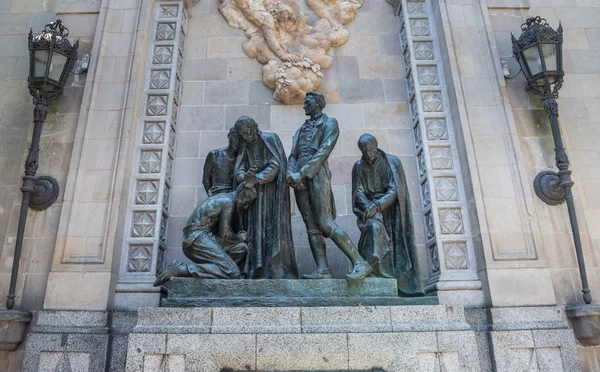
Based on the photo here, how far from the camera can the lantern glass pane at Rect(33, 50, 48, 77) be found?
25.4 ft

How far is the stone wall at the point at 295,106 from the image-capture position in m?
8.47

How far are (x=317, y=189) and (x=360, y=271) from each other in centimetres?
131

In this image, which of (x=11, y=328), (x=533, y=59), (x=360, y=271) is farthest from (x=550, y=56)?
(x=11, y=328)

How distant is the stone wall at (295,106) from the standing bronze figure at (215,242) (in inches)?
65.7

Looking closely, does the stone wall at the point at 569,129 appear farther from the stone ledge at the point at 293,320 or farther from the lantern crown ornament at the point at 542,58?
the stone ledge at the point at 293,320

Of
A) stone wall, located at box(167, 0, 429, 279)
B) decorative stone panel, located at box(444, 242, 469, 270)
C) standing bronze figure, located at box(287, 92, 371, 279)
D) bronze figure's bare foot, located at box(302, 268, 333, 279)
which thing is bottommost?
bronze figure's bare foot, located at box(302, 268, 333, 279)

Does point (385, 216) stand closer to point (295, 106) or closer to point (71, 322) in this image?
point (295, 106)

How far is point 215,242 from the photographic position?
6.50 meters

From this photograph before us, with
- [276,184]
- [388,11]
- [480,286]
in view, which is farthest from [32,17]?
[480,286]

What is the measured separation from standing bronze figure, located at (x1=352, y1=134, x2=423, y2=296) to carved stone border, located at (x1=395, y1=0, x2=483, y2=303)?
80 cm

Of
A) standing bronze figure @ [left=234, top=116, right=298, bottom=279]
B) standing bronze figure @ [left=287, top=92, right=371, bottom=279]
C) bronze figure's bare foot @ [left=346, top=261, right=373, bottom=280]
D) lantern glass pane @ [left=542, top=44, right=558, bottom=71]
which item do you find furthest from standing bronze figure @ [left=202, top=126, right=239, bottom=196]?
lantern glass pane @ [left=542, top=44, right=558, bottom=71]

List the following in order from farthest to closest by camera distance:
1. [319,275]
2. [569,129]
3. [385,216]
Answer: [569,129] → [385,216] → [319,275]

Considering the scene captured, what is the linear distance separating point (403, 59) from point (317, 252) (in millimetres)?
4971

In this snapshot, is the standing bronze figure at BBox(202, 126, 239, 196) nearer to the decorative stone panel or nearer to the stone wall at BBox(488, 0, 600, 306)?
the decorative stone panel
